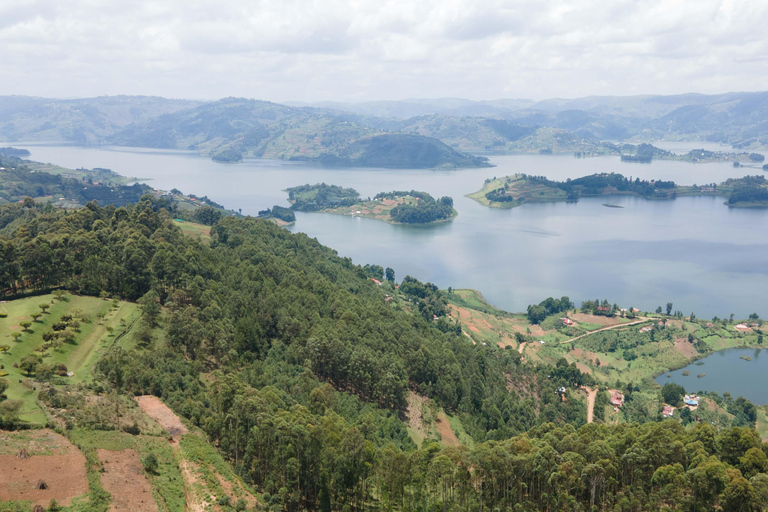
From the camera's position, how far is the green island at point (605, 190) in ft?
531

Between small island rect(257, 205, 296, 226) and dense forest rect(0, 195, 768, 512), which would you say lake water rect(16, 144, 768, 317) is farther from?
dense forest rect(0, 195, 768, 512)

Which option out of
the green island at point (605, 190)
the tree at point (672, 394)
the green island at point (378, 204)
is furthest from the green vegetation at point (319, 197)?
the tree at point (672, 394)

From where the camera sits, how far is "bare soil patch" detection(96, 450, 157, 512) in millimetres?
18281

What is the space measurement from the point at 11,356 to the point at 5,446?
394 inches

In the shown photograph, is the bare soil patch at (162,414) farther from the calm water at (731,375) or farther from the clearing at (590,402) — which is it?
the calm water at (731,375)

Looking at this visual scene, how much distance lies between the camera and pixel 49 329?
32.0 m

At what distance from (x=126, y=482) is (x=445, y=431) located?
22.7 meters

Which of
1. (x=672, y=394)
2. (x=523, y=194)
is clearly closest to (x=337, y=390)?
(x=672, y=394)

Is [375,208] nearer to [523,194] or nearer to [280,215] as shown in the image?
[280,215]

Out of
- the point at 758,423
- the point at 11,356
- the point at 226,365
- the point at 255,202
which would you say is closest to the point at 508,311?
the point at 758,423

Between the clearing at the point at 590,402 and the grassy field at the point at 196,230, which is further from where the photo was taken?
the grassy field at the point at 196,230

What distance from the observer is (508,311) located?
76.8 metres

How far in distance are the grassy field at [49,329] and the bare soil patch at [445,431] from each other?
2275 centimetres

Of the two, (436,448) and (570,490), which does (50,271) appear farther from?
(570,490)
